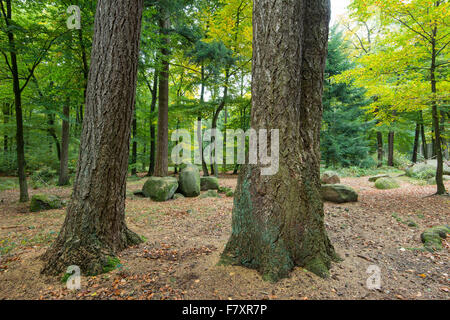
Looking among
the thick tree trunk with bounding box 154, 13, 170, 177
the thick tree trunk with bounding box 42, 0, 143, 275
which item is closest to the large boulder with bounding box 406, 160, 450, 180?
the thick tree trunk with bounding box 154, 13, 170, 177

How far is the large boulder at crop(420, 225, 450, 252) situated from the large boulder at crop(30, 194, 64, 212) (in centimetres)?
847

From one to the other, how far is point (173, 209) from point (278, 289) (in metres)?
4.42

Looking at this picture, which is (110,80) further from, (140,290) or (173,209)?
(173,209)

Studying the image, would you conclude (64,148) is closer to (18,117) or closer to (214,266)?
(18,117)

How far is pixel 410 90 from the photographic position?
5.79 meters

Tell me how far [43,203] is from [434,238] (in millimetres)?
8796

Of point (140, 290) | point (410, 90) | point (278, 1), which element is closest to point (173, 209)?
point (140, 290)

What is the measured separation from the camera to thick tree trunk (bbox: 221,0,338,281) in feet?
7.27

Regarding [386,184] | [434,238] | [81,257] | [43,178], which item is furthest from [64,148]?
[386,184]

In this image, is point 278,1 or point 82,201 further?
point 82,201

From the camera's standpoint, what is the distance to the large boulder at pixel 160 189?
7.07 m

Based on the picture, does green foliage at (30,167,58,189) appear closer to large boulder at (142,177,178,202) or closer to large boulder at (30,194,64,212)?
large boulder at (30,194,64,212)

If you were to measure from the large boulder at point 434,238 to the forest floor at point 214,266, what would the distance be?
0.10 m

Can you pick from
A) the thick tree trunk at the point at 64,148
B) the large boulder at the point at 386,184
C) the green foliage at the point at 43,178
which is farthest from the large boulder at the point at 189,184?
the green foliage at the point at 43,178
